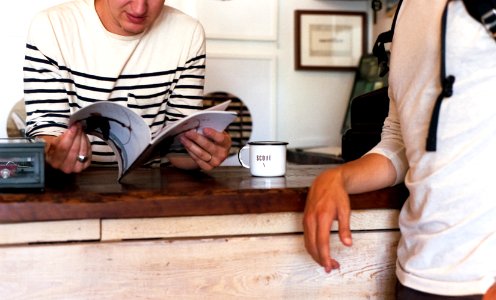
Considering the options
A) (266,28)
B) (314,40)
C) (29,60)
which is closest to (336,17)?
(314,40)

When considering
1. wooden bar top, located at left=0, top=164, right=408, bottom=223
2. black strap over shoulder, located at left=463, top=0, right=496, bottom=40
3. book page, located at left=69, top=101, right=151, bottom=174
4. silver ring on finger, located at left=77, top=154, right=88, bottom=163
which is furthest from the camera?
silver ring on finger, located at left=77, top=154, right=88, bottom=163

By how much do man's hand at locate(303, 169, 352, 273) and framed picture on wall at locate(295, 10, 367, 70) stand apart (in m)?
2.22

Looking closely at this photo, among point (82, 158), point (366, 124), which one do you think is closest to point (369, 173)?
point (366, 124)

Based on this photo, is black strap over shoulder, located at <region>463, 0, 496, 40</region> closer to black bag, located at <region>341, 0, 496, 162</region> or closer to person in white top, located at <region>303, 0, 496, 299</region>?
person in white top, located at <region>303, 0, 496, 299</region>

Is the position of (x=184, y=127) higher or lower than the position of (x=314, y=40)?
lower

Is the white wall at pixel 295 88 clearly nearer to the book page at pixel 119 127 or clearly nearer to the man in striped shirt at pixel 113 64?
the man in striped shirt at pixel 113 64

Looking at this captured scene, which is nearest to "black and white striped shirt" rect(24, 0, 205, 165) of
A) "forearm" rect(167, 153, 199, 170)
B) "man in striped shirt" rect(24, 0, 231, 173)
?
"man in striped shirt" rect(24, 0, 231, 173)

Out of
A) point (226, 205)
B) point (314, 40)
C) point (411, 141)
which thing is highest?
point (314, 40)

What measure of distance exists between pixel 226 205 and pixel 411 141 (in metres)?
0.32

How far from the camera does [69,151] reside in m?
1.22

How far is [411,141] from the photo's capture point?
981mm

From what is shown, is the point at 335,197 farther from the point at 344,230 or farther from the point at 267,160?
the point at 267,160

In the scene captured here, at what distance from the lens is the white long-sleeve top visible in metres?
0.88

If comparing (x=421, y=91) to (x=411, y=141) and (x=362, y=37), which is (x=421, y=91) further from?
(x=362, y=37)
